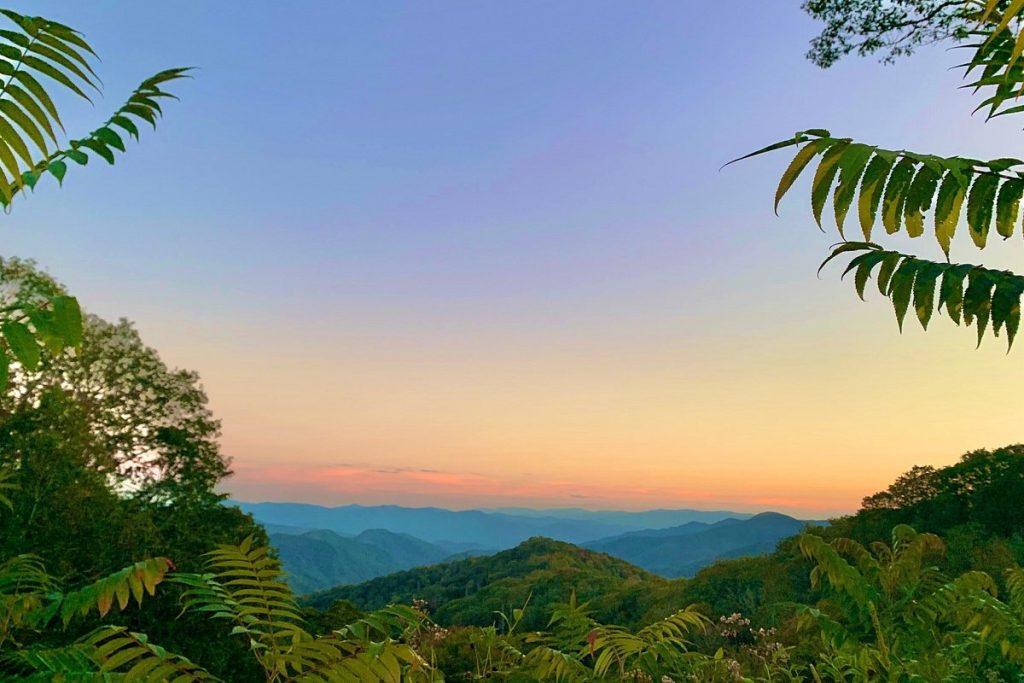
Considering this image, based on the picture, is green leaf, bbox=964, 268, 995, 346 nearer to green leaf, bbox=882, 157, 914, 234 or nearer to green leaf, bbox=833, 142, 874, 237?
green leaf, bbox=882, 157, 914, 234

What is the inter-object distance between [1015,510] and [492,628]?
42737 millimetres

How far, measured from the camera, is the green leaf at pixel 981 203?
2605mm

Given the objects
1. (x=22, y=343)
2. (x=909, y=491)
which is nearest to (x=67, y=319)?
(x=22, y=343)

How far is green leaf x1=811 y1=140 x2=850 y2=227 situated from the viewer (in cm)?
250

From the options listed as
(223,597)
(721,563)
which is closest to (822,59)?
(223,597)

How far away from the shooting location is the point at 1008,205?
2.62 m

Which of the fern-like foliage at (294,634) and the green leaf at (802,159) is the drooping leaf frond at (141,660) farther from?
the green leaf at (802,159)

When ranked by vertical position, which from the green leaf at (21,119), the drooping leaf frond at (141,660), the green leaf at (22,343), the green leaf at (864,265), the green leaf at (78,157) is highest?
the green leaf at (78,157)

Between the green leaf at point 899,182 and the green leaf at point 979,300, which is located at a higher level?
the green leaf at point 899,182

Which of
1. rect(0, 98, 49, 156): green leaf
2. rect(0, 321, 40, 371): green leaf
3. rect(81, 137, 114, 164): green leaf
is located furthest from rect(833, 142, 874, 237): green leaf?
rect(81, 137, 114, 164): green leaf

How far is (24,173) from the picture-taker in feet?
11.8

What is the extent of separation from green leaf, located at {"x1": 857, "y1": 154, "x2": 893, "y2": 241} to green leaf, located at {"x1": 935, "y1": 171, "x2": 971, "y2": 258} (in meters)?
0.24

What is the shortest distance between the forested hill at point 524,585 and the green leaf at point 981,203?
153 feet

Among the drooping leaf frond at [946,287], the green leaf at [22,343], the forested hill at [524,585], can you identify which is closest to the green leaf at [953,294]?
the drooping leaf frond at [946,287]
